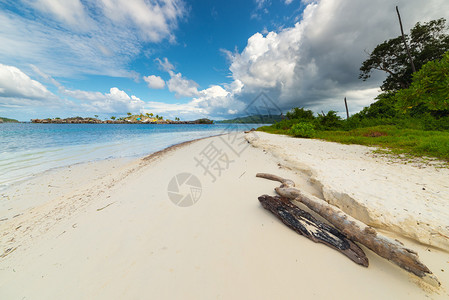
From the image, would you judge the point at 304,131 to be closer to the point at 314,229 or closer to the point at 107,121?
the point at 314,229

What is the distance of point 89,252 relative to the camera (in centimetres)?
254

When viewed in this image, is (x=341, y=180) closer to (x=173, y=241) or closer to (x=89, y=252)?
(x=173, y=241)

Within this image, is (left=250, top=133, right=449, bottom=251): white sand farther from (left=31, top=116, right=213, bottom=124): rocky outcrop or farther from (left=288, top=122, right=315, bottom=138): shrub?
(left=31, top=116, right=213, bottom=124): rocky outcrop

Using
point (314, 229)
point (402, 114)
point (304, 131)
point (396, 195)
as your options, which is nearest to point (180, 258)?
point (314, 229)

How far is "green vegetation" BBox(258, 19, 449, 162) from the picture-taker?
4988 millimetres

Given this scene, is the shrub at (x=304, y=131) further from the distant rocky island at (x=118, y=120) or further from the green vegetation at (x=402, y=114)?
the distant rocky island at (x=118, y=120)

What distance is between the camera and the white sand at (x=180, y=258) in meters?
1.84

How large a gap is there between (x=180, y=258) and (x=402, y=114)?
25.0 m

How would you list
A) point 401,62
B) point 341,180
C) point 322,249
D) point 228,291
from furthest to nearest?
point 401,62, point 341,180, point 322,249, point 228,291

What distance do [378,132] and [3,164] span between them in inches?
1020

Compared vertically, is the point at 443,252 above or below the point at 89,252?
above

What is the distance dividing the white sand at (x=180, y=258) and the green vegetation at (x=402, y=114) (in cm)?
405

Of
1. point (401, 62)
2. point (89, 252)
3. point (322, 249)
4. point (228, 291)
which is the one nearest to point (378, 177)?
point (322, 249)

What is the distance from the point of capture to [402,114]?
633 inches
